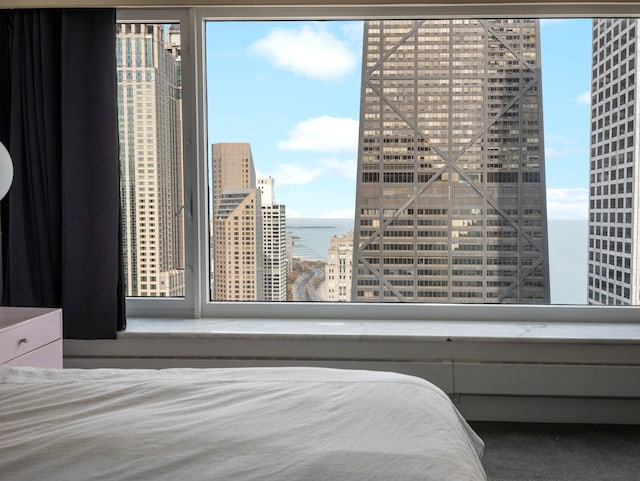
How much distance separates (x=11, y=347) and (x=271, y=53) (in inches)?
77.8

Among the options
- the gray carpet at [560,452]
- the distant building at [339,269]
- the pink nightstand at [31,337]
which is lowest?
the gray carpet at [560,452]

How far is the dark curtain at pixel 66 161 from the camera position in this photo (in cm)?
298

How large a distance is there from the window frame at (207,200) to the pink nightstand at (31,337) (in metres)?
0.67

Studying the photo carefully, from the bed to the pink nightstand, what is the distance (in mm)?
696

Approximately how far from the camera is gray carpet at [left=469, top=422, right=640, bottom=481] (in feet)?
7.75

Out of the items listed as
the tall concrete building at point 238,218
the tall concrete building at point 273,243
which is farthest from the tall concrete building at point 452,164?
the tall concrete building at point 238,218

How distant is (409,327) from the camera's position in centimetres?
299

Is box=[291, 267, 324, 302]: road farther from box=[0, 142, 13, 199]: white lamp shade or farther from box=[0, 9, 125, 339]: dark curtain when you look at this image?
box=[0, 142, 13, 199]: white lamp shade

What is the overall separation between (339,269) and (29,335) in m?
1.59

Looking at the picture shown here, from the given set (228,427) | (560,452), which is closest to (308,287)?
(560,452)

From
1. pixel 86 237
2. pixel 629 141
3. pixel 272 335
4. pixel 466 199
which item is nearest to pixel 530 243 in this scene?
pixel 466 199

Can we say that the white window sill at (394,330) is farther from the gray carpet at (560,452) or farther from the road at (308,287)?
the gray carpet at (560,452)

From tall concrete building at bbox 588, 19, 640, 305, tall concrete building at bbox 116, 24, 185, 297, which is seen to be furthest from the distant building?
tall concrete building at bbox 588, 19, 640, 305

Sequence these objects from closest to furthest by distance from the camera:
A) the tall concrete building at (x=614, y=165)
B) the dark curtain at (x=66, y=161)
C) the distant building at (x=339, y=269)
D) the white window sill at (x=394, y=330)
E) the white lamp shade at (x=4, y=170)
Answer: the white lamp shade at (x=4, y=170), the white window sill at (x=394, y=330), the dark curtain at (x=66, y=161), the tall concrete building at (x=614, y=165), the distant building at (x=339, y=269)
